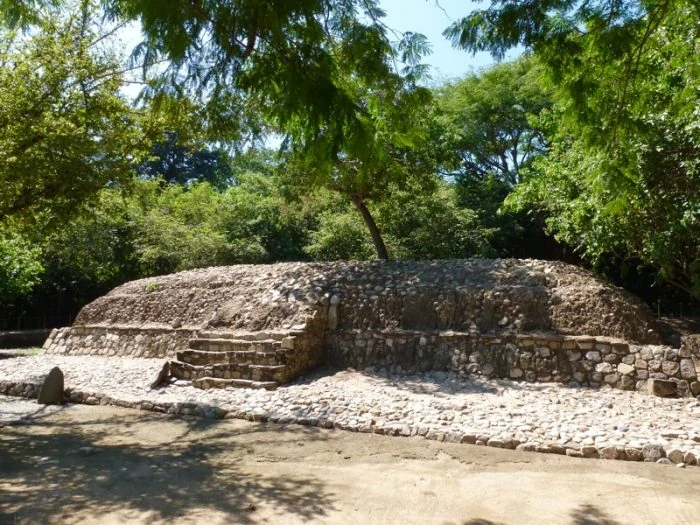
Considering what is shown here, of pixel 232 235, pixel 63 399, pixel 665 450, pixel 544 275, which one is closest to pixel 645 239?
pixel 544 275

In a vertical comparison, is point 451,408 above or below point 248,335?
below

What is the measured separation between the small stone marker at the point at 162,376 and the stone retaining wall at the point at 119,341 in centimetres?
150

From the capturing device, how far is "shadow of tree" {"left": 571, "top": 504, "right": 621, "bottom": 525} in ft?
14.5

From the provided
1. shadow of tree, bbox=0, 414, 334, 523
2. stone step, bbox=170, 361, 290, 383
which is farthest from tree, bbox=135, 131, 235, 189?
shadow of tree, bbox=0, 414, 334, 523

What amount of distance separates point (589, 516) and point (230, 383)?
6.71 m

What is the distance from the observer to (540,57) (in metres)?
4.92

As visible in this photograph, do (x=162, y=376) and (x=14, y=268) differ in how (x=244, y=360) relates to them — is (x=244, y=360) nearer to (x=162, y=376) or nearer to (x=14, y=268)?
(x=162, y=376)

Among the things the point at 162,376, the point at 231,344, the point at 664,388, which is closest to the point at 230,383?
the point at 231,344

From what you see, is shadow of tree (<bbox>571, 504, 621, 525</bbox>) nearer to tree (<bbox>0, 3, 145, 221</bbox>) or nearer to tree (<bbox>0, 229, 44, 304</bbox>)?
tree (<bbox>0, 3, 145, 221</bbox>)

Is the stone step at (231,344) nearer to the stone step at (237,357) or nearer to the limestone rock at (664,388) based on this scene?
the stone step at (237,357)

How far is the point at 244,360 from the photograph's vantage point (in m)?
10.3

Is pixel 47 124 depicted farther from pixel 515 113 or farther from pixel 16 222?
pixel 515 113

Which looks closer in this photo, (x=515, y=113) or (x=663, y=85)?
(x=663, y=85)

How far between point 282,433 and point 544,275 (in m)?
6.10
